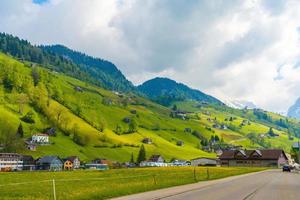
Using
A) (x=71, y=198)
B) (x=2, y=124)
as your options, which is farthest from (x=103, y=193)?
(x=2, y=124)

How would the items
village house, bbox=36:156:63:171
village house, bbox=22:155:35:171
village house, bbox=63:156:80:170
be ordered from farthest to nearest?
village house, bbox=63:156:80:170 < village house, bbox=22:155:35:171 < village house, bbox=36:156:63:171

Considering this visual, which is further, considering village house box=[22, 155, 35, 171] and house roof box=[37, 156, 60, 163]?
village house box=[22, 155, 35, 171]

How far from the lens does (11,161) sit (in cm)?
18488

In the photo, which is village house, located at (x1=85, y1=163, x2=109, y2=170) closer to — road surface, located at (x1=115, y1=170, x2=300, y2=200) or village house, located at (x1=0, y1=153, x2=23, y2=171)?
village house, located at (x1=0, y1=153, x2=23, y2=171)

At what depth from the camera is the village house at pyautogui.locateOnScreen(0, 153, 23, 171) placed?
7077 inches

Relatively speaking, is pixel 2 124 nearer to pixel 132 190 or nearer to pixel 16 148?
pixel 16 148

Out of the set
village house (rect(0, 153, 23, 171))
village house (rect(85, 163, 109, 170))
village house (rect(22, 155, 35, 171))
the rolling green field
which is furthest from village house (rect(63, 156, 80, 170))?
the rolling green field

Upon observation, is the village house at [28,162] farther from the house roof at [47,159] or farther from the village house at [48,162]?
the house roof at [47,159]

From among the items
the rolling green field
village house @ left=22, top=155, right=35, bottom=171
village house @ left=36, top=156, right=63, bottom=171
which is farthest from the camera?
village house @ left=22, top=155, right=35, bottom=171

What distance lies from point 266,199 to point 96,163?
17288cm

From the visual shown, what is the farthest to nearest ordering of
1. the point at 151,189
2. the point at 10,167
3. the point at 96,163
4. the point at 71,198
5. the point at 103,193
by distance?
the point at 96,163
the point at 10,167
the point at 151,189
the point at 103,193
the point at 71,198

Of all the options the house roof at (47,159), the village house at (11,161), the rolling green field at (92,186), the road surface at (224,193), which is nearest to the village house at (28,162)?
the village house at (11,161)

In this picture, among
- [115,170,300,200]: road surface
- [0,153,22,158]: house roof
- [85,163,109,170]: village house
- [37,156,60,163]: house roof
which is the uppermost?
[0,153,22,158]: house roof

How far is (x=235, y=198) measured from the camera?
27688 mm
